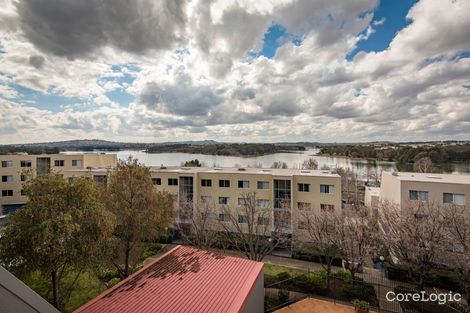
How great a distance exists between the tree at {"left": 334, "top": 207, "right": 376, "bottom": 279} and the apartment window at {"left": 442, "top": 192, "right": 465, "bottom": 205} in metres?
7.01

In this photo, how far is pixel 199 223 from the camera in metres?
22.6

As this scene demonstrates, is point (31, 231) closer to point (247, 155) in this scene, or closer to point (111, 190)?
point (111, 190)

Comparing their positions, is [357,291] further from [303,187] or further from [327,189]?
[303,187]

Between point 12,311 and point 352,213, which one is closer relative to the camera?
point 12,311

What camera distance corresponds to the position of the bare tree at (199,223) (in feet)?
72.9

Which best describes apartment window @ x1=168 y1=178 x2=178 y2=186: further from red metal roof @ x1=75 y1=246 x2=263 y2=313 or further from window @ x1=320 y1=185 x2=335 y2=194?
red metal roof @ x1=75 y1=246 x2=263 y2=313

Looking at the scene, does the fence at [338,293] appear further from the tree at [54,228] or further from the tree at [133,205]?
the tree at [54,228]

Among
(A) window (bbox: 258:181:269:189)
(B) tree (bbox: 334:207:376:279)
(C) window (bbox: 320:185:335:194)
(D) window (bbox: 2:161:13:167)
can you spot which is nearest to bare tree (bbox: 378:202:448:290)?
(B) tree (bbox: 334:207:376:279)

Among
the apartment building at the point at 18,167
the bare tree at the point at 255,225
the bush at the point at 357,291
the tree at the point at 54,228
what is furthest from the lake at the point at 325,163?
the bush at the point at 357,291

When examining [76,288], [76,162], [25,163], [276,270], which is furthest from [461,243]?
[25,163]

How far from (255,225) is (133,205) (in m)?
14.2

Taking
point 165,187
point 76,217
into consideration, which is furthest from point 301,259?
point 76,217

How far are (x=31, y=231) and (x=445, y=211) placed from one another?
2277 cm

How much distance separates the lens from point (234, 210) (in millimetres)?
26875
